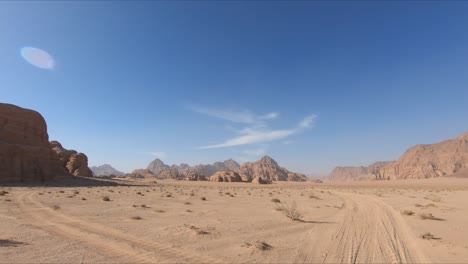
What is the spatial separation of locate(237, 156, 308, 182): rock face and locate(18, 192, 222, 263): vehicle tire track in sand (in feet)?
469

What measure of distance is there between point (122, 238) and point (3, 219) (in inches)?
266

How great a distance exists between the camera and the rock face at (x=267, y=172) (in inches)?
6225

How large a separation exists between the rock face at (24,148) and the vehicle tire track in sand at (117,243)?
1428 inches

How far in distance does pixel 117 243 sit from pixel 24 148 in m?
44.4

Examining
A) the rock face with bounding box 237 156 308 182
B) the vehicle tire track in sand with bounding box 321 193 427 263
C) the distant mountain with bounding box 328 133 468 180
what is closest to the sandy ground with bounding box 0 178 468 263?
the vehicle tire track in sand with bounding box 321 193 427 263

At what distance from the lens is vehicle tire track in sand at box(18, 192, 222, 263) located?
634cm

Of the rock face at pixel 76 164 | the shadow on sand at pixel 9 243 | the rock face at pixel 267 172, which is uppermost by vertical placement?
→ the rock face at pixel 267 172

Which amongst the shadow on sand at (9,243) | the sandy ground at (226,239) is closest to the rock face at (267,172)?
the sandy ground at (226,239)

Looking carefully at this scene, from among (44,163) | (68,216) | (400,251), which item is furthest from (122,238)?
(44,163)

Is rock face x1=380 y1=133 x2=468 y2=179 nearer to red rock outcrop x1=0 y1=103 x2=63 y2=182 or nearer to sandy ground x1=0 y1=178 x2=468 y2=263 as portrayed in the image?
sandy ground x1=0 y1=178 x2=468 y2=263

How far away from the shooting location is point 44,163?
4416 cm

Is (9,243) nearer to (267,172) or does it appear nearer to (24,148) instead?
(24,148)

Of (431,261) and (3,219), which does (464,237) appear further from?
(3,219)

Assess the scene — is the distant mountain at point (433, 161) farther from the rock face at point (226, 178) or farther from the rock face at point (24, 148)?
the rock face at point (24, 148)
